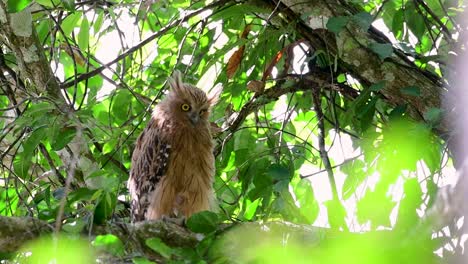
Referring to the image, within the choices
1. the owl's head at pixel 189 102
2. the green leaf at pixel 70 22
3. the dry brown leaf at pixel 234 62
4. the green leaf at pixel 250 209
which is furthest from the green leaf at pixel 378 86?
the green leaf at pixel 70 22

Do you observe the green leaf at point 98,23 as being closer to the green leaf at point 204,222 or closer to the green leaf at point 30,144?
the green leaf at point 30,144

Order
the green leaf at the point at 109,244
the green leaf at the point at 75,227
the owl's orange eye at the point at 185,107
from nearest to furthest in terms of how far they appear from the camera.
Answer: the green leaf at the point at 109,244 → the green leaf at the point at 75,227 → the owl's orange eye at the point at 185,107

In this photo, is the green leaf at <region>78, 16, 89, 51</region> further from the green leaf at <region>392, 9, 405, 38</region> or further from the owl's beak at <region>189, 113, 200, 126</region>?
the green leaf at <region>392, 9, 405, 38</region>

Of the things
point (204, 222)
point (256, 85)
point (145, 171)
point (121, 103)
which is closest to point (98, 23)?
point (121, 103)

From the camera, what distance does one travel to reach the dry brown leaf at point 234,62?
5.15 m

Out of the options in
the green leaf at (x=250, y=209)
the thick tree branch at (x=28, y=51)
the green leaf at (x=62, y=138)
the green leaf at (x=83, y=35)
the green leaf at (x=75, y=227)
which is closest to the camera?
the green leaf at (x=75, y=227)

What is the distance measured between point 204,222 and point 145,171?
233cm

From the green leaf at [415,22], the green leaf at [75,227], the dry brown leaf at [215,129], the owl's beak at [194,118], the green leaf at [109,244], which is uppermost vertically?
the green leaf at [415,22]

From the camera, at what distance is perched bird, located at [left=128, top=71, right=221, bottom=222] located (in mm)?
5434

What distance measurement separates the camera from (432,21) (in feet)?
17.0

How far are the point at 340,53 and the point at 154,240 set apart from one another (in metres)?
2.17

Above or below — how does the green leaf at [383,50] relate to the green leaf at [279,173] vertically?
above

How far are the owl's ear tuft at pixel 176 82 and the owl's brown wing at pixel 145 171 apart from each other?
46 centimetres

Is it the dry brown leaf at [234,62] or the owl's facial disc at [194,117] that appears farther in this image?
the owl's facial disc at [194,117]
